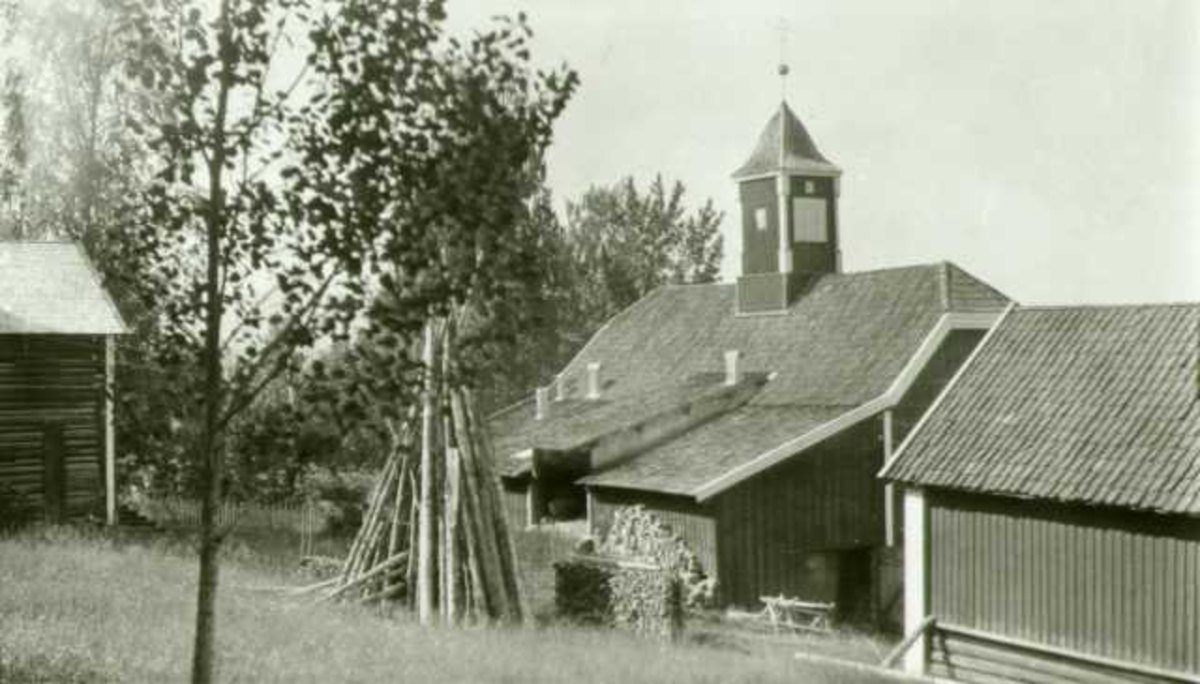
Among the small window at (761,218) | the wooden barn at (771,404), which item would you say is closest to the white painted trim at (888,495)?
the wooden barn at (771,404)

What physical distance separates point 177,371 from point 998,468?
47.0 ft

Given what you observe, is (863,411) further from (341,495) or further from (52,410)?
(52,410)

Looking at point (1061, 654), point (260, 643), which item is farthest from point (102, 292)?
point (1061, 654)

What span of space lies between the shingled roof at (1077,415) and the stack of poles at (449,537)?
21.0ft

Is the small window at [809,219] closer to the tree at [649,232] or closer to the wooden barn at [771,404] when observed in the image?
the wooden barn at [771,404]

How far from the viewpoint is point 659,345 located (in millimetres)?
37188

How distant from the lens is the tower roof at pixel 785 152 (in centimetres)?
3384

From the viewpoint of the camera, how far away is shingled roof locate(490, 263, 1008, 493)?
2767cm

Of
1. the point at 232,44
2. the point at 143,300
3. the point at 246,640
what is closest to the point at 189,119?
the point at 232,44

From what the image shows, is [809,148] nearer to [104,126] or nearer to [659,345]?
[659,345]

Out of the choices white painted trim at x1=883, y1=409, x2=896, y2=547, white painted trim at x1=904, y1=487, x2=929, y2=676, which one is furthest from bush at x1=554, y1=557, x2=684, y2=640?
white painted trim at x1=883, y1=409, x2=896, y2=547

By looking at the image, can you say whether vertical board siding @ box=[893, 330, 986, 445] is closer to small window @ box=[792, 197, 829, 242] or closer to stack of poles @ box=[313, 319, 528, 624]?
small window @ box=[792, 197, 829, 242]

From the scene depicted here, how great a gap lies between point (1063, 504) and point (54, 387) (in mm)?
18745

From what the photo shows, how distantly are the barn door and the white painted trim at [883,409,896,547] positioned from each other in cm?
1649
